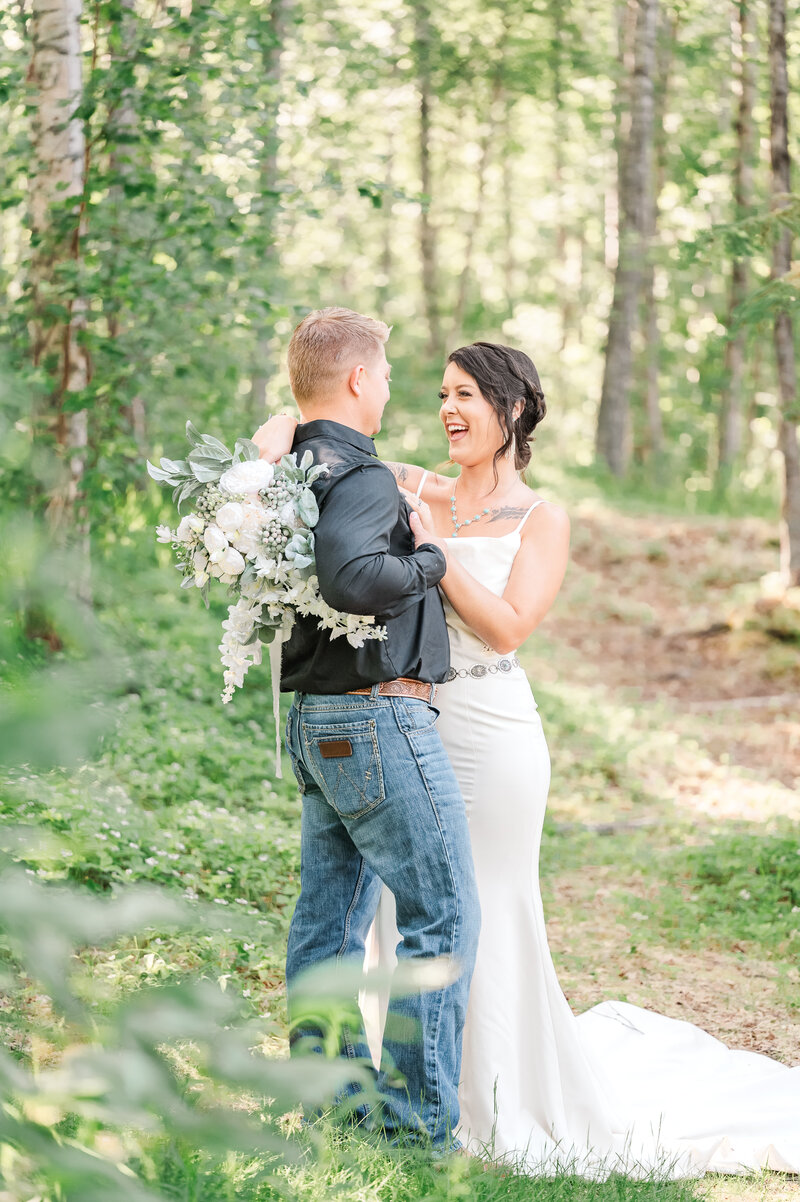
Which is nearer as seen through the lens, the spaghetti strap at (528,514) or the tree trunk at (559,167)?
the spaghetti strap at (528,514)

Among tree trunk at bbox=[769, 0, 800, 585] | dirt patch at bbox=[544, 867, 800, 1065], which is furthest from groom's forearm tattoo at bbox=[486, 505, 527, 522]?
tree trunk at bbox=[769, 0, 800, 585]

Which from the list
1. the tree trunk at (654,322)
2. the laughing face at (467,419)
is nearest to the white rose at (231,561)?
the laughing face at (467,419)

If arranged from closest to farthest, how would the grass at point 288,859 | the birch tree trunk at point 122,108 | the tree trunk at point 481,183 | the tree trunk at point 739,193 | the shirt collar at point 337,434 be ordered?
1. the shirt collar at point 337,434
2. the grass at point 288,859
3. the birch tree trunk at point 122,108
4. the tree trunk at point 739,193
5. the tree trunk at point 481,183

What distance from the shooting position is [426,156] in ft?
72.6

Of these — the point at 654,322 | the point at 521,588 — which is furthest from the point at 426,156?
the point at 521,588

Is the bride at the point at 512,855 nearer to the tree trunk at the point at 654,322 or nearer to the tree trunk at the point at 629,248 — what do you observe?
the tree trunk at the point at 629,248

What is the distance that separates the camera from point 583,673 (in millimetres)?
11430

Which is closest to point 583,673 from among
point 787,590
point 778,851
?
point 787,590

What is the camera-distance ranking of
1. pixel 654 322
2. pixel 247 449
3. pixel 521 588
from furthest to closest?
pixel 654 322, pixel 521 588, pixel 247 449

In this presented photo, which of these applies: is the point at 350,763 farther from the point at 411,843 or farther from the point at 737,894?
the point at 737,894

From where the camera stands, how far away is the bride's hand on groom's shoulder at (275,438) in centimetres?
296

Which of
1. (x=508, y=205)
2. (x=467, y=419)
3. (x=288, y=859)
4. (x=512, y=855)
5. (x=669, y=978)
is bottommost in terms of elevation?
(x=669, y=978)

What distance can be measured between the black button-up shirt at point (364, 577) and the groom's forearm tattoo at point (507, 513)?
0.57 meters

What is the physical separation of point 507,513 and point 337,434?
33.4 inches
